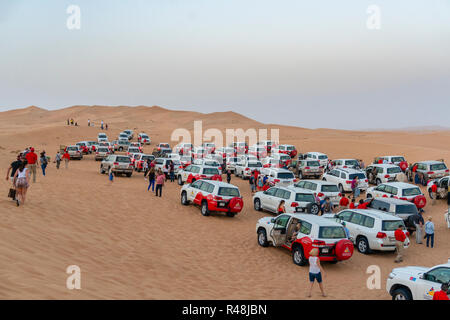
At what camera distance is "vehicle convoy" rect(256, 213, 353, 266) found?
13117 millimetres

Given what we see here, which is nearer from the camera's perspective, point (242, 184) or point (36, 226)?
point (36, 226)

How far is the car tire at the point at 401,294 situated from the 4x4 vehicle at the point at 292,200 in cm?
960

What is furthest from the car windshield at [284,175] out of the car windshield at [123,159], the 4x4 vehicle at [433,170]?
the car windshield at [123,159]

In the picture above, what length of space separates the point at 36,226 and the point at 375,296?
1064 centimetres

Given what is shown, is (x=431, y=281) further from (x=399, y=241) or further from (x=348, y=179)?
(x=348, y=179)

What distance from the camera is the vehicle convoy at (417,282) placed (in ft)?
29.9

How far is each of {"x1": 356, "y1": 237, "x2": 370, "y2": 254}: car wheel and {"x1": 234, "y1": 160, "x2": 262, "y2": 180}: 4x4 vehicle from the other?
16303 mm

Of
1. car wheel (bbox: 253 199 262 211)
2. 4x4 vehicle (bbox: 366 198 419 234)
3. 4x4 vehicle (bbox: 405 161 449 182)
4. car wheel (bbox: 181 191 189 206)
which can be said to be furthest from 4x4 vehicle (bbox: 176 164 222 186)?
4x4 vehicle (bbox: 405 161 449 182)

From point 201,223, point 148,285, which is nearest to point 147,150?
point 201,223

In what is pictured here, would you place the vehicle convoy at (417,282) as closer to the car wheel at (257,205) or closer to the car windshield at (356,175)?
the car wheel at (257,205)

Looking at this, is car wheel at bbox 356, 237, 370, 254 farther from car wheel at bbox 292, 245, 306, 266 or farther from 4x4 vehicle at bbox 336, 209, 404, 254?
car wheel at bbox 292, 245, 306, 266

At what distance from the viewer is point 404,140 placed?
241 ft
